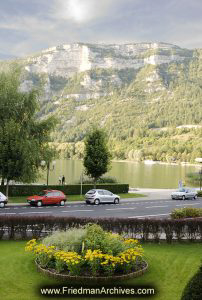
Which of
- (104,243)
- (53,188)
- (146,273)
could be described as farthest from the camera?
(53,188)

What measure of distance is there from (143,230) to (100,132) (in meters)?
31.3

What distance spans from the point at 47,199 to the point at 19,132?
9.15m

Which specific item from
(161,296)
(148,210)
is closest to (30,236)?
(161,296)

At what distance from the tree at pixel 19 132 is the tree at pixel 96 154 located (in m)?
5.74

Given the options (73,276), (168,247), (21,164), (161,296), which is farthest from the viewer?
(21,164)

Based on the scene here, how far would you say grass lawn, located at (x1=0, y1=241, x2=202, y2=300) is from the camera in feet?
35.4

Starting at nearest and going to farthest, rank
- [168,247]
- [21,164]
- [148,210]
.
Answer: [168,247]
[148,210]
[21,164]

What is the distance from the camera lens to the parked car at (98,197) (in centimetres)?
3931

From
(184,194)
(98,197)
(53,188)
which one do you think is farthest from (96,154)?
A: (184,194)

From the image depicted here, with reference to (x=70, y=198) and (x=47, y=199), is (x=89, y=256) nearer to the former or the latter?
(x=47, y=199)

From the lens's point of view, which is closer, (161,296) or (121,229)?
(161,296)

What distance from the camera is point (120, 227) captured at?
60.2 feet

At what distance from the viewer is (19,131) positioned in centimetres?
4231

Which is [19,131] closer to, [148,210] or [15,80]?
[15,80]
